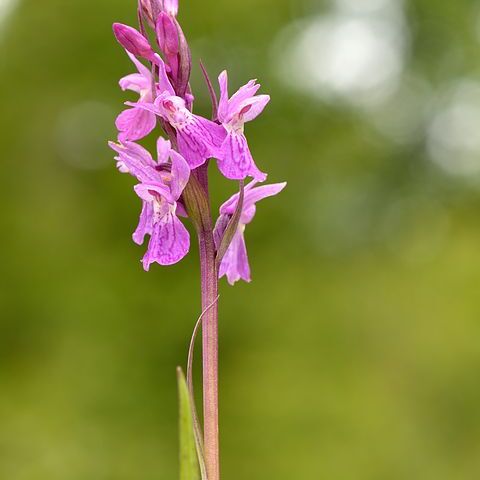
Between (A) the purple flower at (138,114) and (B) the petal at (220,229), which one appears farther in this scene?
(A) the purple flower at (138,114)

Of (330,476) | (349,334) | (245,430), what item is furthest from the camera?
(349,334)

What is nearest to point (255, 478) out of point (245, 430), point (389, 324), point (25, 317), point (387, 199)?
point (245, 430)

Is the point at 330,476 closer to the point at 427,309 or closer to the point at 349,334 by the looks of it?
the point at 349,334

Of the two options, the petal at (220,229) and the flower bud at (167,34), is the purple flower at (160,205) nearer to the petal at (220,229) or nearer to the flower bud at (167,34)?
the petal at (220,229)

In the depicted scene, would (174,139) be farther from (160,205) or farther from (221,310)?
(221,310)

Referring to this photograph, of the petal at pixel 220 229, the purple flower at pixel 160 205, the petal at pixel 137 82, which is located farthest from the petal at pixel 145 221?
the petal at pixel 137 82

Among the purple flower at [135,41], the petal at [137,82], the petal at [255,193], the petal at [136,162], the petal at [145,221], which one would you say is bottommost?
the petal at [145,221]

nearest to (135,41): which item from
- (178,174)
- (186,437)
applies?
(178,174)

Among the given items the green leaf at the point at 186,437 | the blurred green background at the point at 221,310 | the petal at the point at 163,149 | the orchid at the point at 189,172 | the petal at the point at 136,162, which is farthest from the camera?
the blurred green background at the point at 221,310

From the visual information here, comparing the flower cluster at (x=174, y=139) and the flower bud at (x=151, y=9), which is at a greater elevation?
the flower bud at (x=151, y=9)
